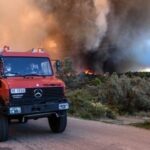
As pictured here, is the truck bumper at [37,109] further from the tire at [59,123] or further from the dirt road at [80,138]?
the dirt road at [80,138]

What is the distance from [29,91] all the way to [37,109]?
545 millimetres

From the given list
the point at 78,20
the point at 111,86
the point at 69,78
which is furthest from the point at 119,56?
the point at 111,86

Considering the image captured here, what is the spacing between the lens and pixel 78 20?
35438mm

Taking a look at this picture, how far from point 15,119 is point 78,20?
23396mm

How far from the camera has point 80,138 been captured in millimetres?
12508

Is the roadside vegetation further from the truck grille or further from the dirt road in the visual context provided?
the truck grille

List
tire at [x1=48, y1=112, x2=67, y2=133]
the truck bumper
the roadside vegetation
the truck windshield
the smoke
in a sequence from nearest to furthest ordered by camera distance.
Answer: the truck bumper, the truck windshield, tire at [x1=48, y1=112, x2=67, y2=133], the roadside vegetation, the smoke

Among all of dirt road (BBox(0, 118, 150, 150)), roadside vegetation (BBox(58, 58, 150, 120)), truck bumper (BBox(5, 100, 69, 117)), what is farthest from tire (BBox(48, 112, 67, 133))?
roadside vegetation (BBox(58, 58, 150, 120))

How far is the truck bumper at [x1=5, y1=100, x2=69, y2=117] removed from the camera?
1209cm

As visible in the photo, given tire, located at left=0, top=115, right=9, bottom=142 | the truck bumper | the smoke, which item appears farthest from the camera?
the smoke

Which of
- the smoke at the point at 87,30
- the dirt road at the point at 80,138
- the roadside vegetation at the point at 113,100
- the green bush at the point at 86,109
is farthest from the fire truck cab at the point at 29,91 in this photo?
the smoke at the point at 87,30

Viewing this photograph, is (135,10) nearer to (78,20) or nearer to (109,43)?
(109,43)

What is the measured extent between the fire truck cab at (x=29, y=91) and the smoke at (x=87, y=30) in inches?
798

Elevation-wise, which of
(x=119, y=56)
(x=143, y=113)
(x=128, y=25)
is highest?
(x=128, y=25)
